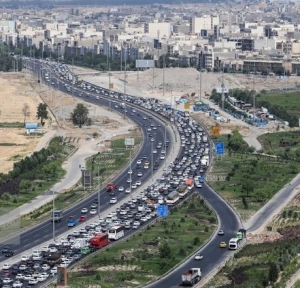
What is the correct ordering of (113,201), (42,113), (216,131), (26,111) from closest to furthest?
(113,201) < (216,131) < (42,113) < (26,111)

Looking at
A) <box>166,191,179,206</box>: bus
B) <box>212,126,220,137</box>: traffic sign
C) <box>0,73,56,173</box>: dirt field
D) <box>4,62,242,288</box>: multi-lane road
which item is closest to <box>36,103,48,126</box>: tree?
<box>0,73,56,173</box>: dirt field

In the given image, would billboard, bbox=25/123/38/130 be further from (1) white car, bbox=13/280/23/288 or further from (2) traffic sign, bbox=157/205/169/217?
(1) white car, bbox=13/280/23/288

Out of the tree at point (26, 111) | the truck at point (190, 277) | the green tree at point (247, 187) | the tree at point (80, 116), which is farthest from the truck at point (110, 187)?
the tree at point (26, 111)

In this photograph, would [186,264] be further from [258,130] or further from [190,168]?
[258,130]

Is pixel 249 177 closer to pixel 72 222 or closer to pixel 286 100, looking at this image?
pixel 72 222

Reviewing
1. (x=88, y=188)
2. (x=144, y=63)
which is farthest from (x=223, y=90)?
(x=88, y=188)

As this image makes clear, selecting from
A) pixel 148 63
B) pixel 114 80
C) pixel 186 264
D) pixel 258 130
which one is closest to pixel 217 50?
pixel 148 63

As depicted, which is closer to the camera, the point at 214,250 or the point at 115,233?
the point at 214,250
